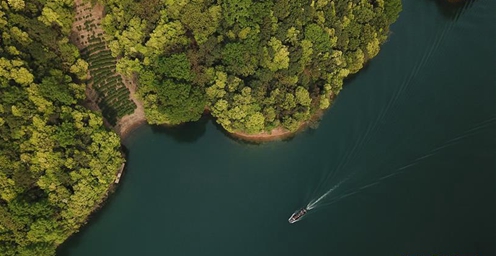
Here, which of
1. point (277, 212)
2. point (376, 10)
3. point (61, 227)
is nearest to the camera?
point (61, 227)

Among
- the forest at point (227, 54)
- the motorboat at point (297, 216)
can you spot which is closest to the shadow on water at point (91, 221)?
the forest at point (227, 54)

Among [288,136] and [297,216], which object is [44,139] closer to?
[288,136]

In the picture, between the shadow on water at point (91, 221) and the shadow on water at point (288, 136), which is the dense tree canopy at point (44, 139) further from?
the shadow on water at point (288, 136)

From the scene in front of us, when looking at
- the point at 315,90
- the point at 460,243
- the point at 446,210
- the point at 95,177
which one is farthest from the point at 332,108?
the point at 95,177

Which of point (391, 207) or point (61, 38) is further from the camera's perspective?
point (391, 207)

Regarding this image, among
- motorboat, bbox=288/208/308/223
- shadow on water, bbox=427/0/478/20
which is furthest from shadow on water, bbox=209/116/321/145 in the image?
shadow on water, bbox=427/0/478/20

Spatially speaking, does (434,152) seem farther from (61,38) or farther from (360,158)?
(61,38)

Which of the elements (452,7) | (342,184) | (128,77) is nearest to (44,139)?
(128,77)

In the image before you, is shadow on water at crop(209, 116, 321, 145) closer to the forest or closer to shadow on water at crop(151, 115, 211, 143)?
shadow on water at crop(151, 115, 211, 143)
